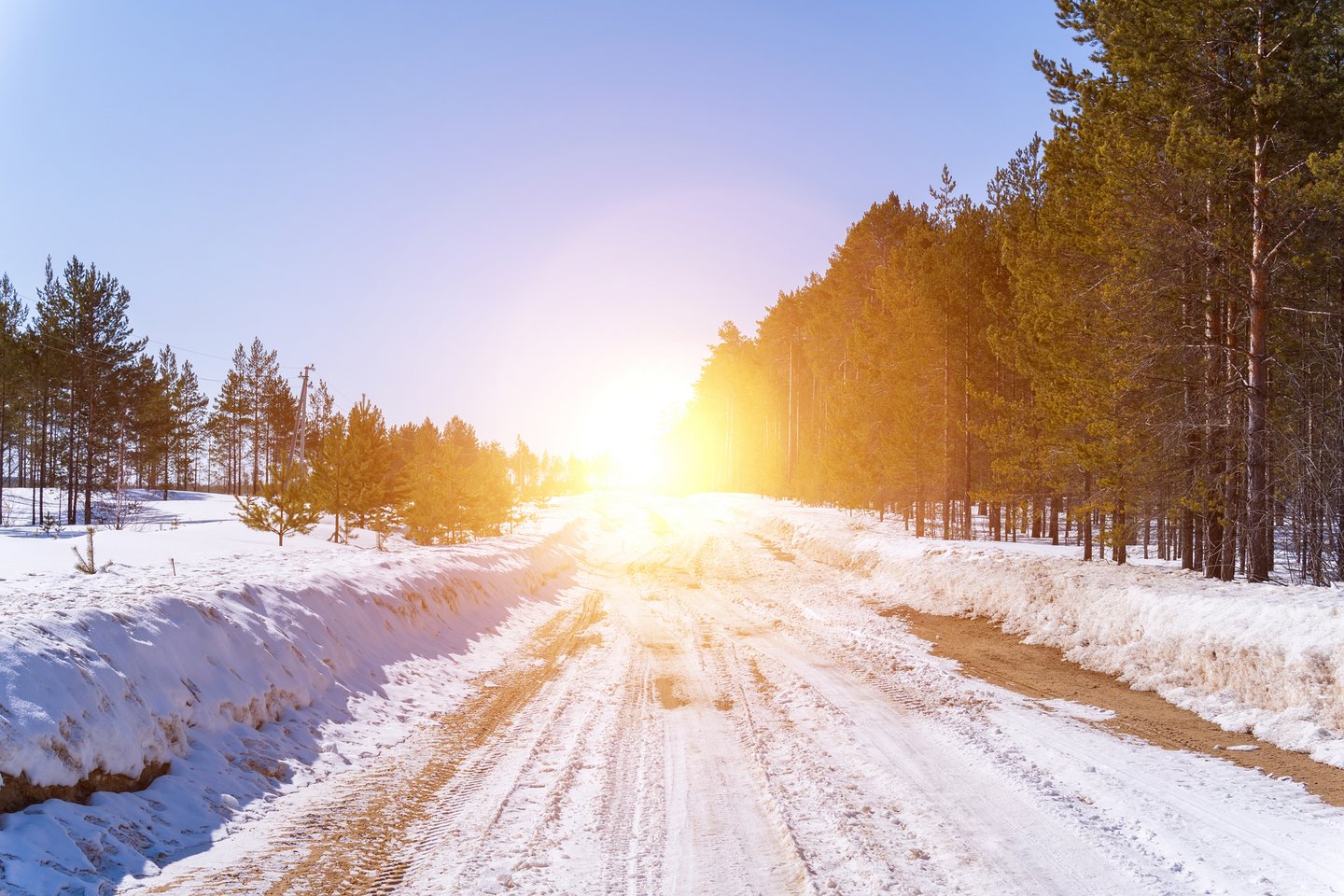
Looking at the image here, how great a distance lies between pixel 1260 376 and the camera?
10812mm

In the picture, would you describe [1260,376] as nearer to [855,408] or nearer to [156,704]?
[156,704]

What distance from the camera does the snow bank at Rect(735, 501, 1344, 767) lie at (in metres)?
6.95

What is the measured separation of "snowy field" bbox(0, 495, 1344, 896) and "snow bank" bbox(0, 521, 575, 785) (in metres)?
0.03

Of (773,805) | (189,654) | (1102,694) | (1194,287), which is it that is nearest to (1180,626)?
(1102,694)

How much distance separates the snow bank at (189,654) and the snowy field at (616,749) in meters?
0.03

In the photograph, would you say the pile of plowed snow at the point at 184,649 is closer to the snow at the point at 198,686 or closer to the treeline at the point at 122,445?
the snow at the point at 198,686

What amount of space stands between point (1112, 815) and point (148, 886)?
20.9ft

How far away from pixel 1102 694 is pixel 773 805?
6.02 m

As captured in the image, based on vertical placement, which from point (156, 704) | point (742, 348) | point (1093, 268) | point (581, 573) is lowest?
point (581, 573)

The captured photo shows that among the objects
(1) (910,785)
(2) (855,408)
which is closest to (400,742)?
(1) (910,785)

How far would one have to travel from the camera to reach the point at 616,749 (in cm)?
616

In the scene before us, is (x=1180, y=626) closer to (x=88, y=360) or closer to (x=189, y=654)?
(x=189, y=654)

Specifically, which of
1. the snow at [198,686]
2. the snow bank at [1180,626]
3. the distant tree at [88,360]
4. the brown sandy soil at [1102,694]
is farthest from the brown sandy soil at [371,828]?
the distant tree at [88,360]

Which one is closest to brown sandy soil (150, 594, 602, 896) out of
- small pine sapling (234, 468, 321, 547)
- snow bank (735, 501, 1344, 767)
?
snow bank (735, 501, 1344, 767)
